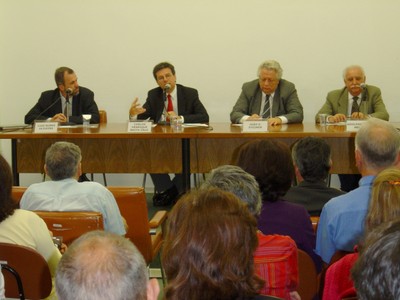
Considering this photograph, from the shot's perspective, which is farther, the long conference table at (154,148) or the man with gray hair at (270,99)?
the man with gray hair at (270,99)

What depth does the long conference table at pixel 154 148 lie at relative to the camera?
16.8 feet

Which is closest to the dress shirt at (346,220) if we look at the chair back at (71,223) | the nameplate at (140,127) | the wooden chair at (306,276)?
the wooden chair at (306,276)

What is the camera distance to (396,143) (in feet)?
9.36

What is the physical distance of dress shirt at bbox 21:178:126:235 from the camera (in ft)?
9.92

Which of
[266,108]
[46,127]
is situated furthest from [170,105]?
[46,127]

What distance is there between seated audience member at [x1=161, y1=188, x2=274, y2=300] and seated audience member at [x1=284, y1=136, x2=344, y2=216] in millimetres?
1536

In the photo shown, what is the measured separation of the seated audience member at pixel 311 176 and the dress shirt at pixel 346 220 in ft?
1.70

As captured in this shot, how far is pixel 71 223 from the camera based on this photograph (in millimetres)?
2584

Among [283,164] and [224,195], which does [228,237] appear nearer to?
[224,195]

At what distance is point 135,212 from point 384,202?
173 cm

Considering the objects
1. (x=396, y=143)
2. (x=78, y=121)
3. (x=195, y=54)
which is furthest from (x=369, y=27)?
(x=396, y=143)

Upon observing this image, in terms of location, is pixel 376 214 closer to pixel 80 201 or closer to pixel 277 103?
pixel 80 201

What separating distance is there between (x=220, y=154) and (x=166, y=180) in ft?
3.50

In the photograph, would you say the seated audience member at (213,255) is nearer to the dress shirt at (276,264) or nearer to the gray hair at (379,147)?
the dress shirt at (276,264)
